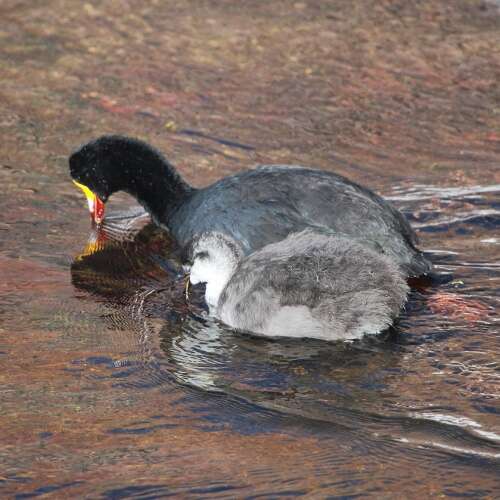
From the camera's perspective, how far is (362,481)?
4875 mm

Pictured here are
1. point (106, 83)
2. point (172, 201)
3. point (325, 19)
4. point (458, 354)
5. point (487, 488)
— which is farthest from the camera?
point (325, 19)

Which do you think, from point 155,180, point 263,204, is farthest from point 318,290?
point 155,180

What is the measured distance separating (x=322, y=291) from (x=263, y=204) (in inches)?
43.4

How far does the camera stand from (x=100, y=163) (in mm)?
8031

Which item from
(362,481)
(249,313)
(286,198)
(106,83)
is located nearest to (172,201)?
(286,198)

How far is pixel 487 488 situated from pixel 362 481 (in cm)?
54

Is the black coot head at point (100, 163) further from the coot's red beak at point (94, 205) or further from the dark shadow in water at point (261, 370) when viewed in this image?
the dark shadow in water at point (261, 370)

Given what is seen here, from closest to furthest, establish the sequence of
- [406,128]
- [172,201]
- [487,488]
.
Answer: [487,488] → [172,201] → [406,128]

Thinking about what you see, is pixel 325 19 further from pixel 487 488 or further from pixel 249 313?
pixel 487 488

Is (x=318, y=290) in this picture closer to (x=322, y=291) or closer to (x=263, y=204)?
(x=322, y=291)

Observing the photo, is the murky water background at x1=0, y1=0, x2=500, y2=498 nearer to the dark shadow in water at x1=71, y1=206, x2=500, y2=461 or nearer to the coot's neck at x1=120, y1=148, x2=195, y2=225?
the dark shadow in water at x1=71, y1=206, x2=500, y2=461

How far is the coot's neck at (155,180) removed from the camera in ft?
26.7

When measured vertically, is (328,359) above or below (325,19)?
below

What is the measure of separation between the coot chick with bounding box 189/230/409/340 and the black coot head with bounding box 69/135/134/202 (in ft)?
6.58
